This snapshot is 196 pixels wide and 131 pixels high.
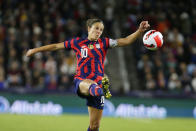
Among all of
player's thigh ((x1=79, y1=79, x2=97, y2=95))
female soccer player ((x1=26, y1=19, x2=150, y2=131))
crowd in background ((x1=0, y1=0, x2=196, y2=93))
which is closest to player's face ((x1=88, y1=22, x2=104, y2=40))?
female soccer player ((x1=26, y1=19, x2=150, y2=131))

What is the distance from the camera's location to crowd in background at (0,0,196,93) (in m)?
13.0

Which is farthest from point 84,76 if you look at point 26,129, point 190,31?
point 190,31

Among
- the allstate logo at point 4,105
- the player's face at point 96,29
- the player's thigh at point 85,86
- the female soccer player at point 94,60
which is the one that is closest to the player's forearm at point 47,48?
the female soccer player at point 94,60

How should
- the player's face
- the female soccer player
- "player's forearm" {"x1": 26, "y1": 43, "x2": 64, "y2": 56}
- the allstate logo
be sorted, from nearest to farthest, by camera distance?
the female soccer player < the player's face < "player's forearm" {"x1": 26, "y1": 43, "x2": 64, "y2": 56} < the allstate logo

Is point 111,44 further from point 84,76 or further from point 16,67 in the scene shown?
point 16,67

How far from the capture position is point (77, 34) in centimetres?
1443

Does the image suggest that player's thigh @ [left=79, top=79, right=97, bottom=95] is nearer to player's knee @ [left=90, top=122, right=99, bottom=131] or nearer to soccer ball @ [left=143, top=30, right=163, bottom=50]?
player's knee @ [left=90, top=122, right=99, bottom=131]

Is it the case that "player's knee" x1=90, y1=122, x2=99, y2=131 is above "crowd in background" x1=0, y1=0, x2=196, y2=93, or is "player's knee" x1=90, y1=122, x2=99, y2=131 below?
below

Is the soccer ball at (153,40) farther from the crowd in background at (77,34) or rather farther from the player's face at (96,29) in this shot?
the crowd in background at (77,34)

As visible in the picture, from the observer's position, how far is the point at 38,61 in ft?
43.2

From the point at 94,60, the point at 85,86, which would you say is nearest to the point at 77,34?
the point at 94,60

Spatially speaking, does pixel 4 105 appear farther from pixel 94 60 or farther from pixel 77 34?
pixel 94 60

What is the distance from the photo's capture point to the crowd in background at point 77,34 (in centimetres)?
1303

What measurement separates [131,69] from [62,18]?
3463mm
